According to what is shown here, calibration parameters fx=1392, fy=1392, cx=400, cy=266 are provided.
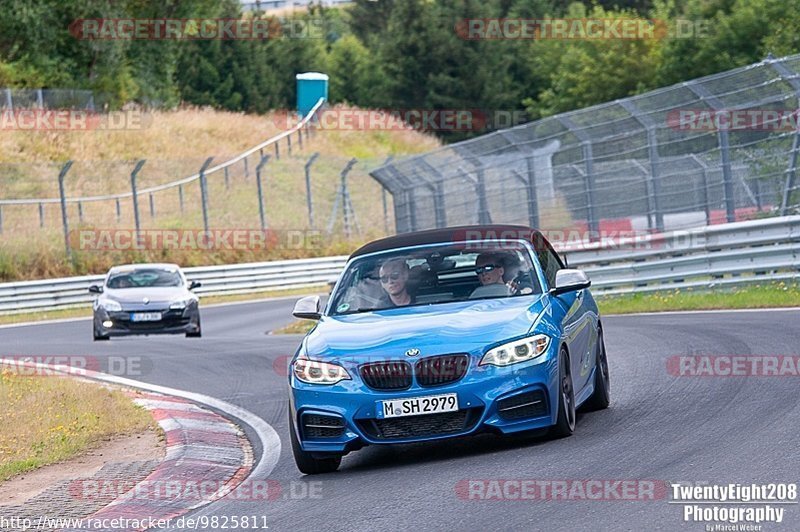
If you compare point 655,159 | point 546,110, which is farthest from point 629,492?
point 546,110

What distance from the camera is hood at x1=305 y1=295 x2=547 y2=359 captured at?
834 cm

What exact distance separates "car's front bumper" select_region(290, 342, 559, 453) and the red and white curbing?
0.79 metres

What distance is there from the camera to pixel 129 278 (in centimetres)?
2386

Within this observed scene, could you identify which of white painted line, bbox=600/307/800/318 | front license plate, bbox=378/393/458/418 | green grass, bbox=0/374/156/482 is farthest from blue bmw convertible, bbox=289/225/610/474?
white painted line, bbox=600/307/800/318

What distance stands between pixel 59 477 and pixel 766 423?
4.54 metres

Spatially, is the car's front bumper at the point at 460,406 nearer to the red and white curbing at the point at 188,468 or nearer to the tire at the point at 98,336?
the red and white curbing at the point at 188,468

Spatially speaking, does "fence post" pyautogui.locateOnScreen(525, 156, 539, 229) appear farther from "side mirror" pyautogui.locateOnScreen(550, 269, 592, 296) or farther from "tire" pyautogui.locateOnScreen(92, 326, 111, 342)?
"side mirror" pyautogui.locateOnScreen(550, 269, 592, 296)

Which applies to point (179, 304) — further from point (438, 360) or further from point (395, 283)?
point (438, 360)

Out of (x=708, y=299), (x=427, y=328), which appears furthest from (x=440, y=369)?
(x=708, y=299)

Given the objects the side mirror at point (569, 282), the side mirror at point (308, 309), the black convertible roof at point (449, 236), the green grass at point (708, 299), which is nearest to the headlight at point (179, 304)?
the green grass at point (708, 299)

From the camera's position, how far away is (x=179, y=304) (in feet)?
74.9

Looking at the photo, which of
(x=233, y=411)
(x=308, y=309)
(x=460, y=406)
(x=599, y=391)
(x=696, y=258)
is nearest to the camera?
(x=460, y=406)

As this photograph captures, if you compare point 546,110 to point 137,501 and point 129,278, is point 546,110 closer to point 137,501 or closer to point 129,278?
point 129,278

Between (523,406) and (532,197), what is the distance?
16730 millimetres
